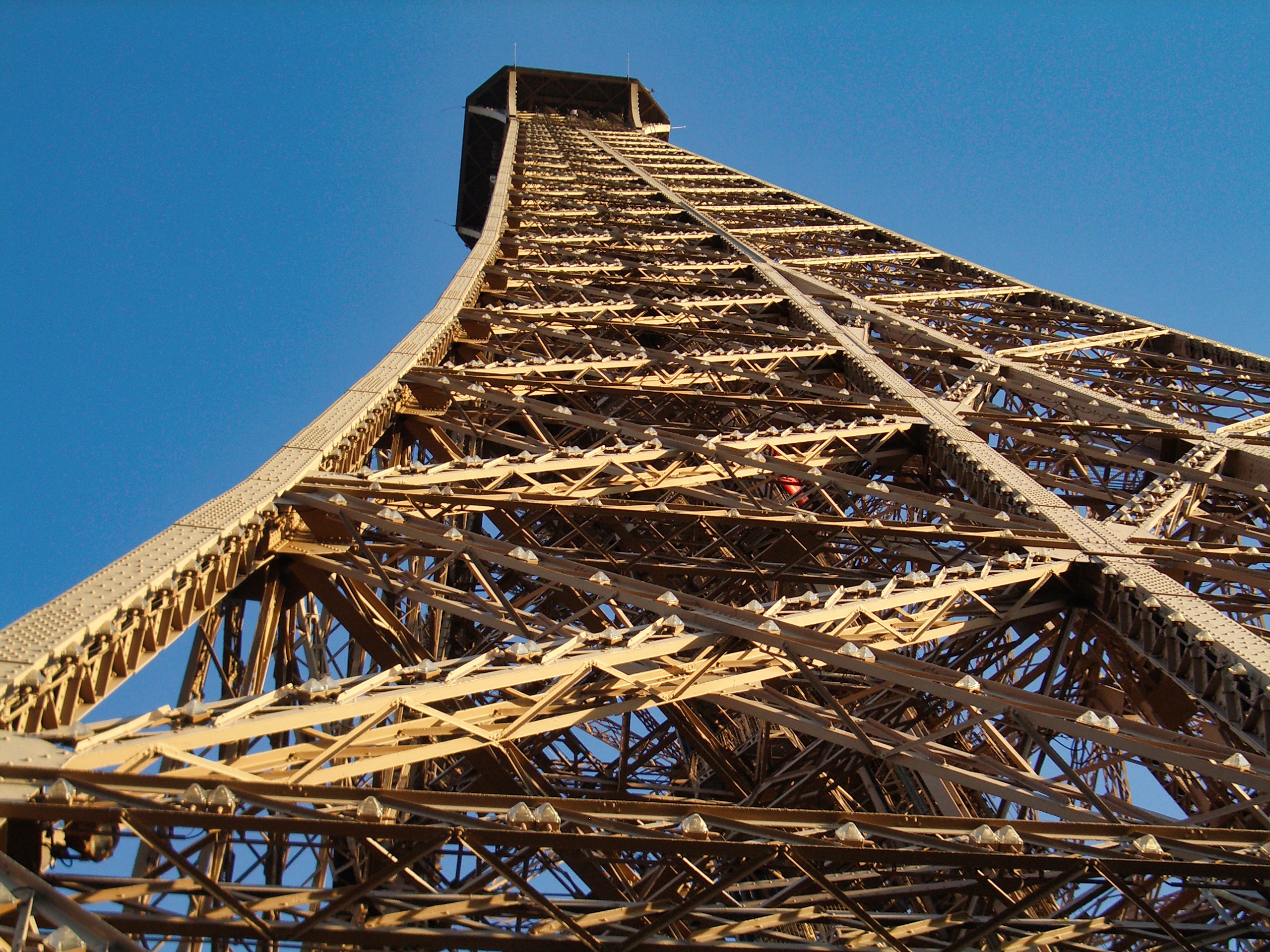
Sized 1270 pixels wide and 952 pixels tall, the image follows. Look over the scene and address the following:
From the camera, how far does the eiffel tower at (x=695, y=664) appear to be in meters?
3.54

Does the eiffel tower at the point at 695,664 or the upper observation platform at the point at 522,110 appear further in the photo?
the upper observation platform at the point at 522,110

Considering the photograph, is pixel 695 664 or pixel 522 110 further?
pixel 522 110

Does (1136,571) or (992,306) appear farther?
(992,306)

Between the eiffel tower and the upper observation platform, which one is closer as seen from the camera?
the eiffel tower

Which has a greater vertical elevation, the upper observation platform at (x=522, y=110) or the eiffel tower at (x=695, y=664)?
the upper observation platform at (x=522, y=110)

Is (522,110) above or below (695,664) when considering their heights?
above

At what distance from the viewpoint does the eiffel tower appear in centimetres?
354

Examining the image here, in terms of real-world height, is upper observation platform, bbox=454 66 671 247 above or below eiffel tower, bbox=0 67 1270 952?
above

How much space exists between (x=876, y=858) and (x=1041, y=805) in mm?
1297

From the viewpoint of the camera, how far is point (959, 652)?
24.7 ft

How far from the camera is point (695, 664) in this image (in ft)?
16.9

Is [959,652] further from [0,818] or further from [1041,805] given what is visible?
[0,818]

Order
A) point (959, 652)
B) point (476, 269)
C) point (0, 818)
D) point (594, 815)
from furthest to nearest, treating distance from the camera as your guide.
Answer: point (476, 269)
point (959, 652)
point (594, 815)
point (0, 818)

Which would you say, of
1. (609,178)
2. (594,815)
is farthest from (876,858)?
(609,178)
